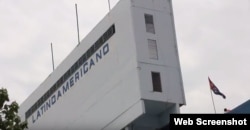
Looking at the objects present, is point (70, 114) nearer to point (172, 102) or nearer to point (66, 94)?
point (66, 94)

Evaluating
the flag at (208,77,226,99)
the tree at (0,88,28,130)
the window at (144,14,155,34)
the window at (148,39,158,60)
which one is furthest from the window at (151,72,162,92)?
the tree at (0,88,28,130)

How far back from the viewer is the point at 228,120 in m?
17.0

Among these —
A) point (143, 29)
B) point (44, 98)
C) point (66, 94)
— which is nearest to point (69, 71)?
point (66, 94)

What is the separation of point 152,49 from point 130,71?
2.60 meters

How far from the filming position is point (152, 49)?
48344 mm

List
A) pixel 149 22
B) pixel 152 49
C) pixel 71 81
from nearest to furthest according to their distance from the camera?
pixel 152 49
pixel 149 22
pixel 71 81

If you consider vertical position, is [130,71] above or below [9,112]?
above

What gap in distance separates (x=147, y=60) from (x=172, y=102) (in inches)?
145

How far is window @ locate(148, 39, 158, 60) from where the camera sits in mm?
47938

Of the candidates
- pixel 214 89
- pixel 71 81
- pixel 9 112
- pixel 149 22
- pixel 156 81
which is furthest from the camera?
pixel 71 81

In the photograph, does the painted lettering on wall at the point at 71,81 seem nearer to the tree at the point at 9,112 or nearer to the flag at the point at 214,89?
the flag at the point at 214,89

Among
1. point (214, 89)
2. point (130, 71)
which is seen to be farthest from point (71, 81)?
point (214, 89)

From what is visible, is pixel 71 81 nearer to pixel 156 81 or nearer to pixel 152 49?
pixel 152 49

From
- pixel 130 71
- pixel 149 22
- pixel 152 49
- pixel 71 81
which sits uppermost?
pixel 149 22
